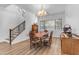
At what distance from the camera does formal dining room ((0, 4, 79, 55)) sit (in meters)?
2.46

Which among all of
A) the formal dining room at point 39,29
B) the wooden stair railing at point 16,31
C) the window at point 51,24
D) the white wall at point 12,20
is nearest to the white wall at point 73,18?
the formal dining room at point 39,29

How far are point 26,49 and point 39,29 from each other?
1.36 ft

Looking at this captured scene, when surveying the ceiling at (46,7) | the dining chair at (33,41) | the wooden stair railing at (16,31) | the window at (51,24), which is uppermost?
the ceiling at (46,7)

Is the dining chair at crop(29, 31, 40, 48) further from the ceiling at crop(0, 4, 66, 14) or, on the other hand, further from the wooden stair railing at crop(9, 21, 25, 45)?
the ceiling at crop(0, 4, 66, 14)

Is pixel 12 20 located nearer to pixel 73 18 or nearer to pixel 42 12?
pixel 42 12

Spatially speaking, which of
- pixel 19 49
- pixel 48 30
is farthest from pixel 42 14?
pixel 19 49

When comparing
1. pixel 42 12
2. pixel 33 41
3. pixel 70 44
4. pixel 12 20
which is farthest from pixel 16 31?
pixel 70 44

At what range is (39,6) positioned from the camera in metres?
2.51

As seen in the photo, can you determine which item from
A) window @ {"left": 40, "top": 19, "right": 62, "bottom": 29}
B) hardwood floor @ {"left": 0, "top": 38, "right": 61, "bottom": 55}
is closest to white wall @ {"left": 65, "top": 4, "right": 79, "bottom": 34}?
window @ {"left": 40, "top": 19, "right": 62, "bottom": 29}

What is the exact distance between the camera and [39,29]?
2.50 metres

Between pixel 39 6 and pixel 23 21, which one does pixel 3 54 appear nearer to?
pixel 23 21

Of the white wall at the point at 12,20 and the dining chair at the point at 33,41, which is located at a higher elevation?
the white wall at the point at 12,20

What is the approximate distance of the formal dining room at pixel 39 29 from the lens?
8.09 feet

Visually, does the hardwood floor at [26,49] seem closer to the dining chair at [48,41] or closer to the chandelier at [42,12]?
the dining chair at [48,41]
